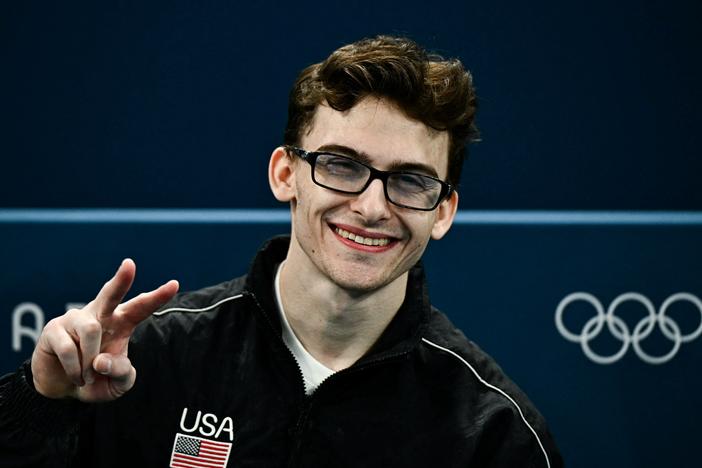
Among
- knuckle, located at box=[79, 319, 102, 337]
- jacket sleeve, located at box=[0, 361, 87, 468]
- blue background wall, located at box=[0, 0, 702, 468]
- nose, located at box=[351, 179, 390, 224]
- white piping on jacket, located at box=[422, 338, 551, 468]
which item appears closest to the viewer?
knuckle, located at box=[79, 319, 102, 337]

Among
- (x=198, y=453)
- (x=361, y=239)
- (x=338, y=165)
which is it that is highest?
(x=338, y=165)

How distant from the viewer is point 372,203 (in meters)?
1.60

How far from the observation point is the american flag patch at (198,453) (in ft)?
5.49

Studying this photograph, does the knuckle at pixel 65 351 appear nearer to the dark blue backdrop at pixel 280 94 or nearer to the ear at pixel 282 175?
the ear at pixel 282 175

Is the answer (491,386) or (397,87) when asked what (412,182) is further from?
(491,386)

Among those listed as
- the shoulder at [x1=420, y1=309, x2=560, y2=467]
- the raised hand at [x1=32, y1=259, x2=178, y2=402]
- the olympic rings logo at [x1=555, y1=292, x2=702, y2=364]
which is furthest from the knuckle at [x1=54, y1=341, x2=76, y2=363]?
the olympic rings logo at [x1=555, y1=292, x2=702, y2=364]

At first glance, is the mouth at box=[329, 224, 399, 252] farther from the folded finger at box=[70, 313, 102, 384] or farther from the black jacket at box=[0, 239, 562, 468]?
the folded finger at box=[70, 313, 102, 384]

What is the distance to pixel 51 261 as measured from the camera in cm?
214

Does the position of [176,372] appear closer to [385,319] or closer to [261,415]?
[261,415]

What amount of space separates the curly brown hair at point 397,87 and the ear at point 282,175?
0.03 metres

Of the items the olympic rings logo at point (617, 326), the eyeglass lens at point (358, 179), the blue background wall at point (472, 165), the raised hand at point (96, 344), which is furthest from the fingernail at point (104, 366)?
the olympic rings logo at point (617, 326)

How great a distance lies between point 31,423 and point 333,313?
51 centimetres

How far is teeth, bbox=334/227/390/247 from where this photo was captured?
1.63 m

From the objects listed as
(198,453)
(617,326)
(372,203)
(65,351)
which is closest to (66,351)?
(65,351)
